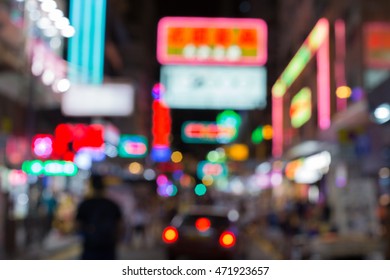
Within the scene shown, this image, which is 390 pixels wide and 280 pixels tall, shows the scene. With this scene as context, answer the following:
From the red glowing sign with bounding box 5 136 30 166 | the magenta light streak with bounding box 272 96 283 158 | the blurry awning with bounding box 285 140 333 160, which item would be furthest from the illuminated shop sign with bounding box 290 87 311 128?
the red glowing sign with bounding box 5 136 30 166

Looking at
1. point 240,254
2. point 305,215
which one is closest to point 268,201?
point 305,215

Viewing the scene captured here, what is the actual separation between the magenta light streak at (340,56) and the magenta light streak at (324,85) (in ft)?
2.07

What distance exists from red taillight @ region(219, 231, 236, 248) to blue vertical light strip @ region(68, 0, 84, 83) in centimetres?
1007

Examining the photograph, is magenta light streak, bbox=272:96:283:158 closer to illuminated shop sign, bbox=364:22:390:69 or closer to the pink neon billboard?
illuminated shop sign, bbox=364:22:390:69

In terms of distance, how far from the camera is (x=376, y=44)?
19375 millimetres

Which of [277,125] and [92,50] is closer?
[92,50]

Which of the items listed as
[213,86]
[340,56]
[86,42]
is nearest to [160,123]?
[86,42]

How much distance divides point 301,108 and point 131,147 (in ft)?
39.5

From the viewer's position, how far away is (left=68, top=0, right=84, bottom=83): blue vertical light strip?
21.2m

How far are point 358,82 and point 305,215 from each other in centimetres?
536

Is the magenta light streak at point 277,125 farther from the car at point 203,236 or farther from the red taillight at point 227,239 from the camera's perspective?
the red taillight at point 227,239

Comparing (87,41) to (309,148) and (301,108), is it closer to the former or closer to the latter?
(309,148)

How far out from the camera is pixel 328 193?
2480cm
